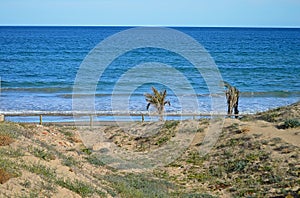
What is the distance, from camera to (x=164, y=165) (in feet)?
65.5

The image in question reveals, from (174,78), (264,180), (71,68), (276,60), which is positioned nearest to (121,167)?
(264,180)

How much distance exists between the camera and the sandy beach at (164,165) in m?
13.4

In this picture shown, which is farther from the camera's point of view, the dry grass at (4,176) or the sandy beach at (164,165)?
the sandy beach at (164,165)

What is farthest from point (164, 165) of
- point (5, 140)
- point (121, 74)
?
point (121, 74)

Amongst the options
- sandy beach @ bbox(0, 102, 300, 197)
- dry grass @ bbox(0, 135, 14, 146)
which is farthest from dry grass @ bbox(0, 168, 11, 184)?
dry grass @ bbox(0, 135, 14, 146)

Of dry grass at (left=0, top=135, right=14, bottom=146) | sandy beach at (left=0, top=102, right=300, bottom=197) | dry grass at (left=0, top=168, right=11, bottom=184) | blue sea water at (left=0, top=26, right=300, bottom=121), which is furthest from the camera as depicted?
blue sea water at (left=0, top=26, right=300, bottom=121)

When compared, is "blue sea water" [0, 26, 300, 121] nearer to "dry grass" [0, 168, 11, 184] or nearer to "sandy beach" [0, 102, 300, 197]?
"sandy beach" [0, 102, 300, 197]

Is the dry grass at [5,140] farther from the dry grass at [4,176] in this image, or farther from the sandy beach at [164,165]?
the dry grass at [4,176]

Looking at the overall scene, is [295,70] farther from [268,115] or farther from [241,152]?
[241,152]

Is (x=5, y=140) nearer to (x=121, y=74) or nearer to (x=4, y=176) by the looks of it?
(x=4, y=176)

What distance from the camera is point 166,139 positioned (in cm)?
2270

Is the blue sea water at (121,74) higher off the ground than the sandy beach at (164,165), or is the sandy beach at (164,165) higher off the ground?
the blue sea water at (121,74)

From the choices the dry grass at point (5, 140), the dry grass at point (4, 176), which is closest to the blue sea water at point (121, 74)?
the dry grass at point (5, 140)

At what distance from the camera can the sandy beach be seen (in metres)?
Result: 13.4
